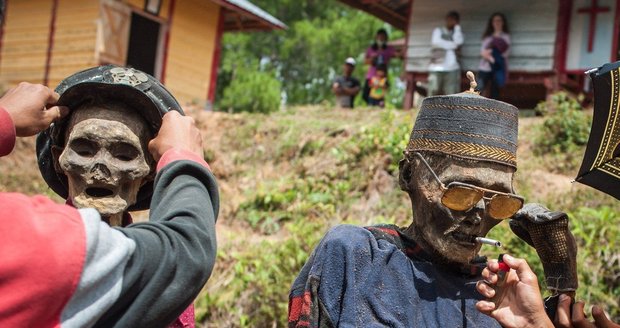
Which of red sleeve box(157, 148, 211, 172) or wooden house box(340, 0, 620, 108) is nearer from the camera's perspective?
red sleeve box(157, 148, 211, 172)

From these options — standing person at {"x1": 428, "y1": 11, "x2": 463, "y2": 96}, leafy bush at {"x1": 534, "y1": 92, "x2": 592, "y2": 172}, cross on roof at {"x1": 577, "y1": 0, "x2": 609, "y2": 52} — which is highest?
cross on roof at {"x1": 577, "y1": 0, "x2": 609, "y2": 52}

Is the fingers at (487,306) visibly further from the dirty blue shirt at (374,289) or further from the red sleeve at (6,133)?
the red sleeve at (6,133)

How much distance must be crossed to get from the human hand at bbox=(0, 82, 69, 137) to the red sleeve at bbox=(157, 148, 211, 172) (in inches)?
15.1

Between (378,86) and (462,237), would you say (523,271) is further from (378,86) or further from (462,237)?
(378,86)

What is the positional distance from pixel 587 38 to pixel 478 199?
11.9 meters

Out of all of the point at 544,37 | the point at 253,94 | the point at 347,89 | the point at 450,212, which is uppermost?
the point at 544,37

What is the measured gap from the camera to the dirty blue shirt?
266 cm

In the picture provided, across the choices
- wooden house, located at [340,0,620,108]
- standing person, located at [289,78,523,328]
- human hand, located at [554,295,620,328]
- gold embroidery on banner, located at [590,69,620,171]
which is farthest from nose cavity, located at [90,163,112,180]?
wooden house, located at [340,0,620,108]

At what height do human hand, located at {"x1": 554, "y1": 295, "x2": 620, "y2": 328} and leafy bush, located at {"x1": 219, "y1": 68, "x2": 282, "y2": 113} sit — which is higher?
leafy bush, located at {"x1": 219, "y1": 68, "x2": 282, "y2": 113}

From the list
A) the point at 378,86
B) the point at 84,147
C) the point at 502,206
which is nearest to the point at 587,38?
the point at 378,86

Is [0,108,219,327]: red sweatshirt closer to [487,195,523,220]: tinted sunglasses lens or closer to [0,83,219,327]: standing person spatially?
[0,83,219,327]: standing person

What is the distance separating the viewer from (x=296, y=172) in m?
11.2

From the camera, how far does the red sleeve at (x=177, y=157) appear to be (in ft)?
6.67

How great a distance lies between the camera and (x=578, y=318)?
273 centimetres
